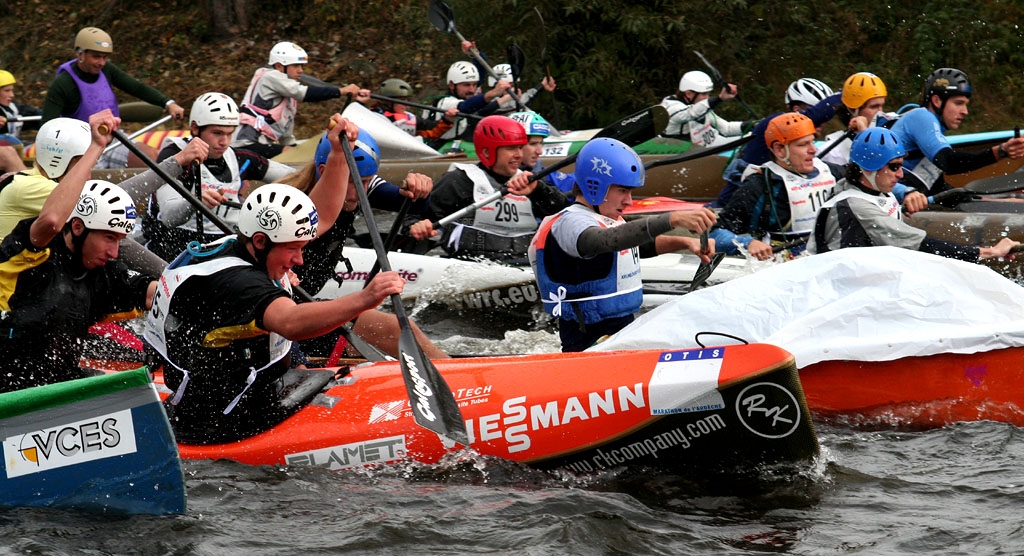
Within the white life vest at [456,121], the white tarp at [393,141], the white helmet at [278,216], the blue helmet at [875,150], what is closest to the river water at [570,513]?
the white helmet at [278,216]

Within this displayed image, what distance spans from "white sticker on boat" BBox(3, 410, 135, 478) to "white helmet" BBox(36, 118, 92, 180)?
2.08 m

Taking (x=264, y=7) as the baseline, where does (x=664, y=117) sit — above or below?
below

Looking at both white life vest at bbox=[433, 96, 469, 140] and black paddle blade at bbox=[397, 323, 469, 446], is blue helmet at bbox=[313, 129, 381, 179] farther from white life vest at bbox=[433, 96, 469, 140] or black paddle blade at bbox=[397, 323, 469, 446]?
white life vest at bbox=[433, 96, 469, 140]

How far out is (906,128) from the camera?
928 cm

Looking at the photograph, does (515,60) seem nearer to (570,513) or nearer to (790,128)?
(790,128)

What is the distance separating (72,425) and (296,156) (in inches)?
347

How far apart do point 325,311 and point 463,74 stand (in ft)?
34.3

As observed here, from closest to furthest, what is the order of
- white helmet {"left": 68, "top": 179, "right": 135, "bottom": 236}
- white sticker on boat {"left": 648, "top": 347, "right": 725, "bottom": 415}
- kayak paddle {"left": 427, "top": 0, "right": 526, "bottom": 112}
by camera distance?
1. white sticker on boat {"left": 648, "top": 347, "right": 725, "bottom": 415}
2. white helmet {"left": 68, "top": 179, "right": 135, "bottom": 236}
3. kayak paddle {"left": 427, "top": 0, "right": 526, "bottom": 112}

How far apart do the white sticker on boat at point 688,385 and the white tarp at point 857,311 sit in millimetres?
939

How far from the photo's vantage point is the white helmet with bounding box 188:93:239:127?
797 centimetres

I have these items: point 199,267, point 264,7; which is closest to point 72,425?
point 199,267

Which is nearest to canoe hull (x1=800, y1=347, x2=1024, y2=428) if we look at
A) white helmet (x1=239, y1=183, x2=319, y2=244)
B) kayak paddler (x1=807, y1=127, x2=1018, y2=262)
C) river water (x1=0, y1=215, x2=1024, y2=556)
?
river water (x1=0, y1=215, x2=1024, y2=556)

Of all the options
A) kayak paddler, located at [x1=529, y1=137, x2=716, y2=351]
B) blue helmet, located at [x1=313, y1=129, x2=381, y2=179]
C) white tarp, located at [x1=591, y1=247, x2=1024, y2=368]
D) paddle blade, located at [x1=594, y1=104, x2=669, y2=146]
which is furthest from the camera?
paddle blade, located at [x1=594, y1=104, x2=669, y2=146]

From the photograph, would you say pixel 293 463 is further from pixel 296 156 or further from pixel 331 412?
pixel 296 156
